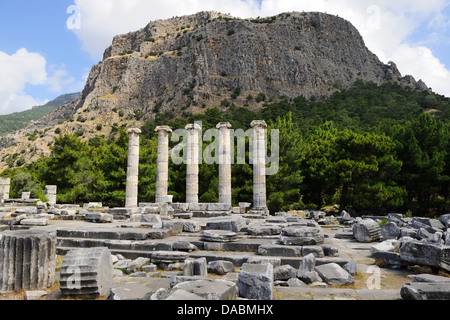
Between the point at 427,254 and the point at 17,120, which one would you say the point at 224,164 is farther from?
the point at 17,120

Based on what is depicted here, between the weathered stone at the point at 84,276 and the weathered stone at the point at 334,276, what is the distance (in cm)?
366

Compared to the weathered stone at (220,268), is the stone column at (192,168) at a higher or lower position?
higher

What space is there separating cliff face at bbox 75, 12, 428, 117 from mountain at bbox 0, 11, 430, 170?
0.33 m

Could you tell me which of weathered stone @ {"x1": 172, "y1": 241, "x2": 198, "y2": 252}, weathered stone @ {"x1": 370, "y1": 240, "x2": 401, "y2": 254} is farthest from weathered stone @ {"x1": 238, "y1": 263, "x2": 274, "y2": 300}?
weathered stone @ {"x1": 370, "y1": 240, "x2": 401, "y2": 254}

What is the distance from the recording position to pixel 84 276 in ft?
14.6

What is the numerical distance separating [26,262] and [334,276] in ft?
17.0

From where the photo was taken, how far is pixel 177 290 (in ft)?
12.7

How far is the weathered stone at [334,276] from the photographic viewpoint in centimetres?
520

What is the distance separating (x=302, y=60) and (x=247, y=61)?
19.1 metres

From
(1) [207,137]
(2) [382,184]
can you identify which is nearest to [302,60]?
(1) [207,137]

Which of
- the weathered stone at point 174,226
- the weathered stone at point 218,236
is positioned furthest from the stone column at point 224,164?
the weathered stone at point 218,236

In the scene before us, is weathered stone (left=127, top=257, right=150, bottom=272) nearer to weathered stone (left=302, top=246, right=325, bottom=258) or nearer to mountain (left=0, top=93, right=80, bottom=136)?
weathered stone (left=302, top=246, right=325, bottom=258)

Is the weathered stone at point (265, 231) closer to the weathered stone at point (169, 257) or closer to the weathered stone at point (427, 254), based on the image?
the weathered stone at point (169, 257)

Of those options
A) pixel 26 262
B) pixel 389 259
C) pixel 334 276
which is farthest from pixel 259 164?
pixel 26 262
